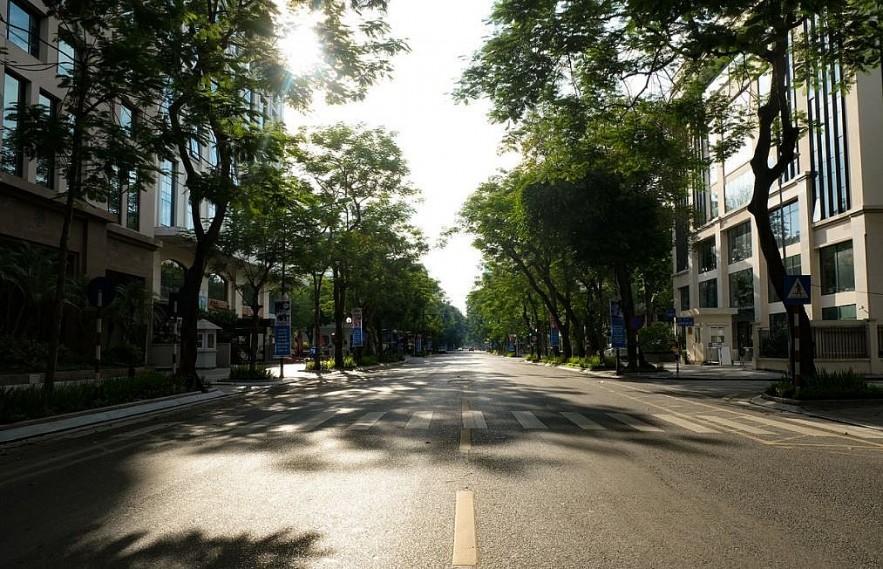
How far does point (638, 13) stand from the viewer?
10.9m

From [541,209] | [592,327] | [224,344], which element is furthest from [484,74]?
[592,327]

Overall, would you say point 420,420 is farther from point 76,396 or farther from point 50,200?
point 50,200

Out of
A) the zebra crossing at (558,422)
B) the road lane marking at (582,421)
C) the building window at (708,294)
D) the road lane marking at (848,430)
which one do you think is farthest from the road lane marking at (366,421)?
the building window at (708,294)

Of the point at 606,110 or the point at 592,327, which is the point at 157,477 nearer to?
the point at 606,110

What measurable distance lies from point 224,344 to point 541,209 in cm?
2190

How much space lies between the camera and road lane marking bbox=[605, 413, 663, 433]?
1041 centimetres

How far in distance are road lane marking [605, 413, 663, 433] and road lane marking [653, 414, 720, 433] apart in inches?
22.0

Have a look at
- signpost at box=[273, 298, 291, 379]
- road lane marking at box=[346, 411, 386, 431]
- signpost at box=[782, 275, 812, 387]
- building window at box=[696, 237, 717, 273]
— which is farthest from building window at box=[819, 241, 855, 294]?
road lane marking at box=[346, 411, 386, 431]

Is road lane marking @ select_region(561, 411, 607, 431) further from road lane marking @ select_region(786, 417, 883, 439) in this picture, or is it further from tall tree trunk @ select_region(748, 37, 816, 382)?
tall tree trunk @ select_region(748, 37, 816, 382)

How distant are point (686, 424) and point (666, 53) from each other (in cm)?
897

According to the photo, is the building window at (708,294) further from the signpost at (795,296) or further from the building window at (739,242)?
the signpost at (795,296)

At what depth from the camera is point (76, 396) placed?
1332cm

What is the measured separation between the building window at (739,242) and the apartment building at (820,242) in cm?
7

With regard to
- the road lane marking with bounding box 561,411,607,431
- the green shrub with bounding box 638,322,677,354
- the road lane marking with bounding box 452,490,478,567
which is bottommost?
the road lane marking with bounding box 561,411,607,431
